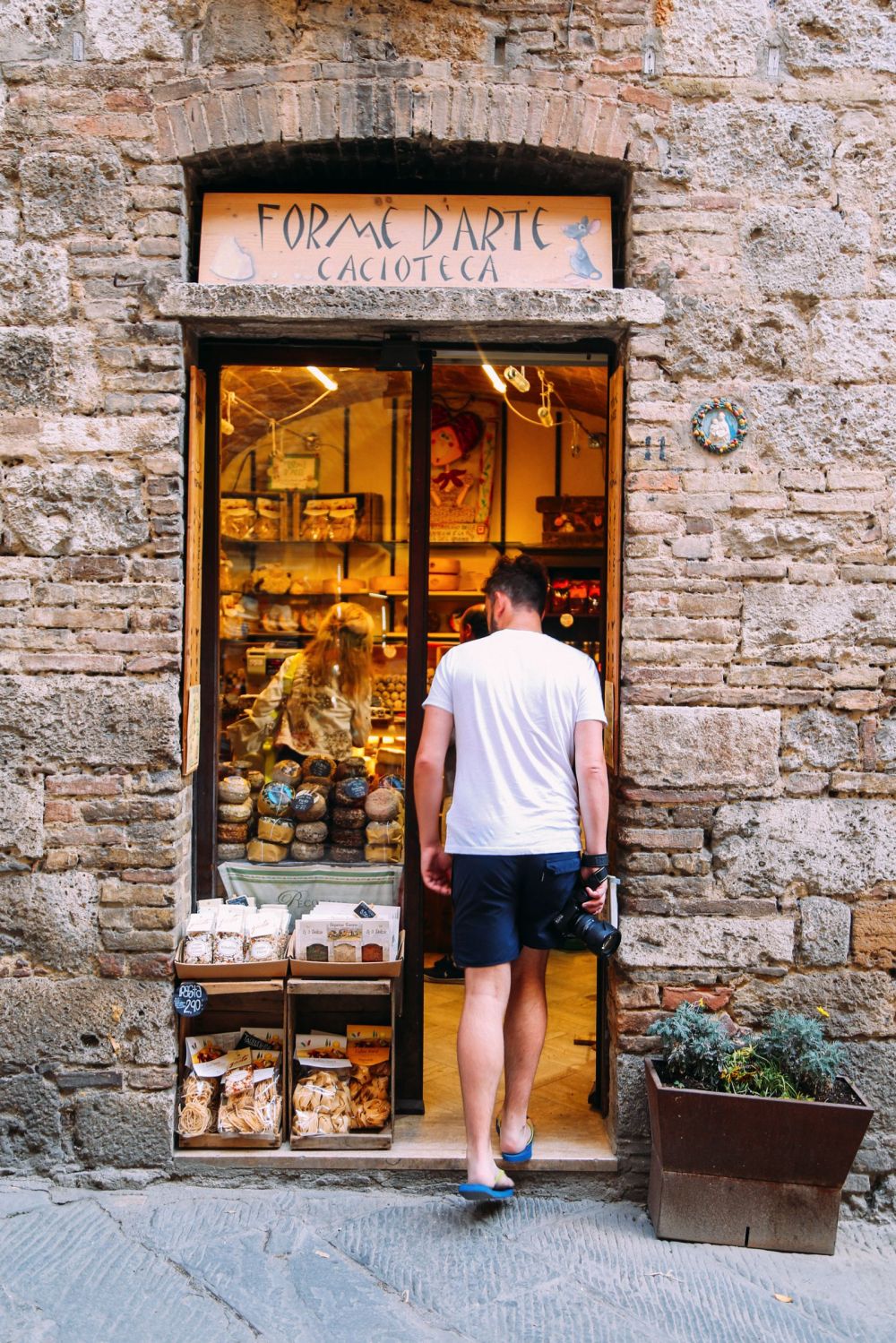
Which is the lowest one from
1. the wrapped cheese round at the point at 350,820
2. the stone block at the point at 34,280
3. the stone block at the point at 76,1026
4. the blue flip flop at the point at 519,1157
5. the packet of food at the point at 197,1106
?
the blue flip flop at the point at 519,1157

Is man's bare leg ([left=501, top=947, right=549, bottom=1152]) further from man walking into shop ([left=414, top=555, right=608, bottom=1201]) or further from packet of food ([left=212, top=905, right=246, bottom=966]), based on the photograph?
packet of food ([left=212, top=905, right=246, bottom=966])

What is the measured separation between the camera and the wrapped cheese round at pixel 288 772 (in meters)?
4.27

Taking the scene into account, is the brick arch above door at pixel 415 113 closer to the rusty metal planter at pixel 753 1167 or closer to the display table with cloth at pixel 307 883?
the display table with cloth at pixel 307 883

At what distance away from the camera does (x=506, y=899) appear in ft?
11.3

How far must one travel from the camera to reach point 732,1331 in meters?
2.87

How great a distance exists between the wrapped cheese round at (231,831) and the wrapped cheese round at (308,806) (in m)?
0.21

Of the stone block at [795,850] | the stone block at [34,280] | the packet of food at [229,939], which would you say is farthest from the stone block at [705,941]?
the stone block at [34,280]

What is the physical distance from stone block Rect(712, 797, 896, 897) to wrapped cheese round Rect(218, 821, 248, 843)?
5.88ft

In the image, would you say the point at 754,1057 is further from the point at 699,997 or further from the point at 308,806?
the point at 308,806

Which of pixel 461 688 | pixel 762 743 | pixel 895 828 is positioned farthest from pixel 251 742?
pixel 895 828

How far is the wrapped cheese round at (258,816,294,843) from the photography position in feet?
13.7

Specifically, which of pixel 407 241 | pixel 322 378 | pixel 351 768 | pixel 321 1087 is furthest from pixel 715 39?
pixel 321 1087

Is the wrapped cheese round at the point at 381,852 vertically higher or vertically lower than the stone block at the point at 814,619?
lower

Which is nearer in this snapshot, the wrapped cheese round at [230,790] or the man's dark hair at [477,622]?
the wrapped cheese round at [230,790]
